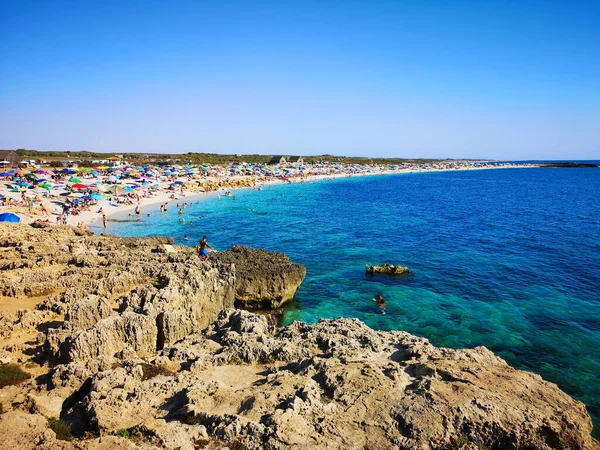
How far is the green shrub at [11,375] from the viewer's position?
394 inches

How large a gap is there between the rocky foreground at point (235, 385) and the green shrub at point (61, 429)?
1.5 inches

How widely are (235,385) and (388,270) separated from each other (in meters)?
20.5

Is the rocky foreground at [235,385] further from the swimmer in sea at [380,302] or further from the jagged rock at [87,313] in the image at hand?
the swimmer in sea at [380,302]

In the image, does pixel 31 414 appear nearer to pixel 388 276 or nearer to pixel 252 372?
pixel 252 372

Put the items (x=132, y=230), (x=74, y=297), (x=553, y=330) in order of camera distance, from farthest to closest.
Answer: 1. (x=132, y=230)
2. (x=553, y=330)
3. (x=74, y=297)

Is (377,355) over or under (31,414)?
under

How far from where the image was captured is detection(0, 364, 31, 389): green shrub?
1002 centimetres

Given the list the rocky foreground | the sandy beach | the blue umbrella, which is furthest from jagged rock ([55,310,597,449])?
the sandy beach

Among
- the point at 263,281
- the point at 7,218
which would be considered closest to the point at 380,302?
the point at 263,281

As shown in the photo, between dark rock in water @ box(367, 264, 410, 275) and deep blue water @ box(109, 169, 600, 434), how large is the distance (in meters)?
0.84

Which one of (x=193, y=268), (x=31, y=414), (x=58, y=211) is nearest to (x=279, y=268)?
(x=193, y=268)

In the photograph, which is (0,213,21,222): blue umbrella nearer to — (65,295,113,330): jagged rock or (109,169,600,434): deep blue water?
(109,169,600,434): deep blue water

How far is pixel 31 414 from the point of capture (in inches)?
326

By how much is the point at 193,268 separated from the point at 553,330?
794 inches
